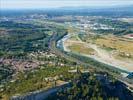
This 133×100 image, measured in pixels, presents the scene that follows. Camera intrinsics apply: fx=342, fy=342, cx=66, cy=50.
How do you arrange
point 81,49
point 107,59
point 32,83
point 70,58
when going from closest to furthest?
point 32,83 → point 70,58 → point 107,59 → point 81,49

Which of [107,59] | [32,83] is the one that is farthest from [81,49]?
[32,83]

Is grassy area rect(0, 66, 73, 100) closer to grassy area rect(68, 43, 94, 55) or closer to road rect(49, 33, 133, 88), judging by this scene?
road rect(49, 33, 133, 88)

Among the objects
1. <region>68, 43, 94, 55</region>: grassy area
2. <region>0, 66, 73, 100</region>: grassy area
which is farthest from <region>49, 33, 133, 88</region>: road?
<region>0, 66, 73, 100</region>: grassy area

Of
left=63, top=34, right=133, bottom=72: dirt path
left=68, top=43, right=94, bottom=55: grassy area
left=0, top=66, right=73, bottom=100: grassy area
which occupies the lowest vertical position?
left=68, top=43, right=94, bottom=55: grassy area

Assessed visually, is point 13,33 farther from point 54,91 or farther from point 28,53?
point 54,91

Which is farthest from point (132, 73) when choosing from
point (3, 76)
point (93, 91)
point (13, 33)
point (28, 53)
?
point (13, 33)

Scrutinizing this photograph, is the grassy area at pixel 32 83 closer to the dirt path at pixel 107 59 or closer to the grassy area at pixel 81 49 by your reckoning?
the dirt path at pixel 107 59

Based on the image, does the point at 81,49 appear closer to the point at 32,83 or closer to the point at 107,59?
the point at 107,59

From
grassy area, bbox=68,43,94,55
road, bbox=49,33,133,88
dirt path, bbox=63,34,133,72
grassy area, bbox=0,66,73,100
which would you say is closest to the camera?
grassy area, bbox=0,66,73,100

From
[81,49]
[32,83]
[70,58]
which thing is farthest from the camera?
[81,49]

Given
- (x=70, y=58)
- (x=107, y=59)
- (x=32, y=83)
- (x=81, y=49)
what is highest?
(x=32, y=83)

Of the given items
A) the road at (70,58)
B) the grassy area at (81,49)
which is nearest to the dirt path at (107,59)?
the grassy area at (81,49)
